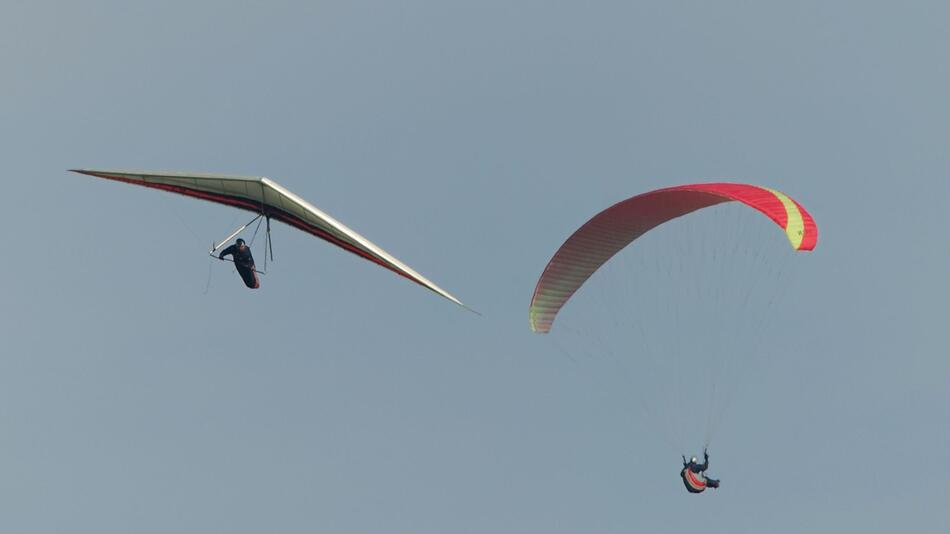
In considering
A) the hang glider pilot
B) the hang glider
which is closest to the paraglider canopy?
the hang glider

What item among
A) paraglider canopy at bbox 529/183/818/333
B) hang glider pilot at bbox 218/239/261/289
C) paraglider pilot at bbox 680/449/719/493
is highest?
paraglider canopy at bbox 529/183/818/333

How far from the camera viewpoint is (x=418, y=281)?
168 ft

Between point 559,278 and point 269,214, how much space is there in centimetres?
994

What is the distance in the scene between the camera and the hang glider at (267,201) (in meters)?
50.8

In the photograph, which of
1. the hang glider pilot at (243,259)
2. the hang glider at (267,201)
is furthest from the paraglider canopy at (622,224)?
the hang glider pilot at (243,259)

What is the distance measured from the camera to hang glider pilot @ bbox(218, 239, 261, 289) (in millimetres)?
51656

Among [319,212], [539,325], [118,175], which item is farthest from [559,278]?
[118,175]

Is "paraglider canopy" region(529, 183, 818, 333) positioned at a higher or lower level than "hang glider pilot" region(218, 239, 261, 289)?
higher

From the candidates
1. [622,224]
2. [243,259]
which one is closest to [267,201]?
[243,259]

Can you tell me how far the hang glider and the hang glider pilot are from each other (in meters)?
0.54

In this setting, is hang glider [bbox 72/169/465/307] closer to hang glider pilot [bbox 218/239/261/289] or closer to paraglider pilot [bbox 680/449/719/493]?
hang glider pilot [bbox 218/239/261/289]

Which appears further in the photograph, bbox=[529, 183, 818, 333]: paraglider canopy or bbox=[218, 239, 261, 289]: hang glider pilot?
bbox=[218, 239, 261, 289]: hang glider pilot

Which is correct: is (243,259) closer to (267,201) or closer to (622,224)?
(267,201)

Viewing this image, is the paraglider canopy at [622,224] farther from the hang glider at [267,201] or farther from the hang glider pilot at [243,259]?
the hang glider pilot at [243,259]
